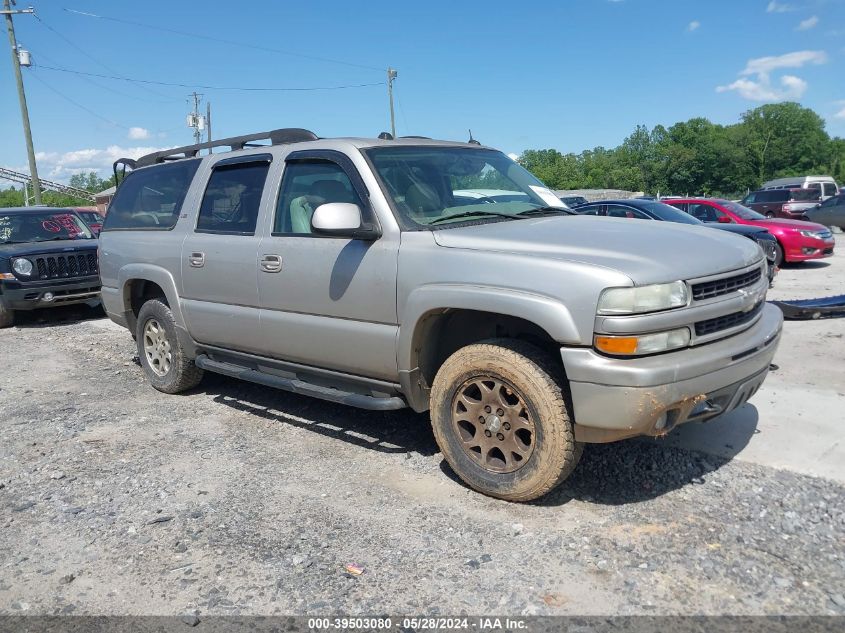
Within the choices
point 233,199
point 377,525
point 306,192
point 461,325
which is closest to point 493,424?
point 461,325

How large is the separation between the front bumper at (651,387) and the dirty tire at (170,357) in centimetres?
364

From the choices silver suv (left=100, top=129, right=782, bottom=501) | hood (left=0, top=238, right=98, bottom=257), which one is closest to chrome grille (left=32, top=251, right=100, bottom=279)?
hood (left=0, top=238, right=98, bottom=257)

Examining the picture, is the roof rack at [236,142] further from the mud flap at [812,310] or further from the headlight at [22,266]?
the mud flap at [812,310]

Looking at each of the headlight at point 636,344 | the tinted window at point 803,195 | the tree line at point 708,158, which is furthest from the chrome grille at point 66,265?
the tree line at point 708,158

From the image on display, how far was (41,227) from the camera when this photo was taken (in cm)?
1095

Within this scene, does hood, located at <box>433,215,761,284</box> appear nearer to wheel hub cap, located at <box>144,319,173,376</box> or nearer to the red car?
wheel hub cap, located at <box>144,319,173,376</box>

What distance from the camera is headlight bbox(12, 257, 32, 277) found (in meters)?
9.84

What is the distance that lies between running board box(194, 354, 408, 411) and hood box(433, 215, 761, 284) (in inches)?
40.2

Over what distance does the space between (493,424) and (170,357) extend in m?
3.36

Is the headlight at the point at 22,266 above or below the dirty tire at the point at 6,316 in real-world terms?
above

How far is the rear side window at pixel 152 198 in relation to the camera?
5629 millimetres

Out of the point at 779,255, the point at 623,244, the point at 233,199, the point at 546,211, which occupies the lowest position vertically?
the point at 779,255

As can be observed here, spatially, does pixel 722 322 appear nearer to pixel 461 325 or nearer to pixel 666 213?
pixel 461 325

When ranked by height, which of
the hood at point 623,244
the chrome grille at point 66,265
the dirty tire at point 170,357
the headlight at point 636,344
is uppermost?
the hood at point 623,244
